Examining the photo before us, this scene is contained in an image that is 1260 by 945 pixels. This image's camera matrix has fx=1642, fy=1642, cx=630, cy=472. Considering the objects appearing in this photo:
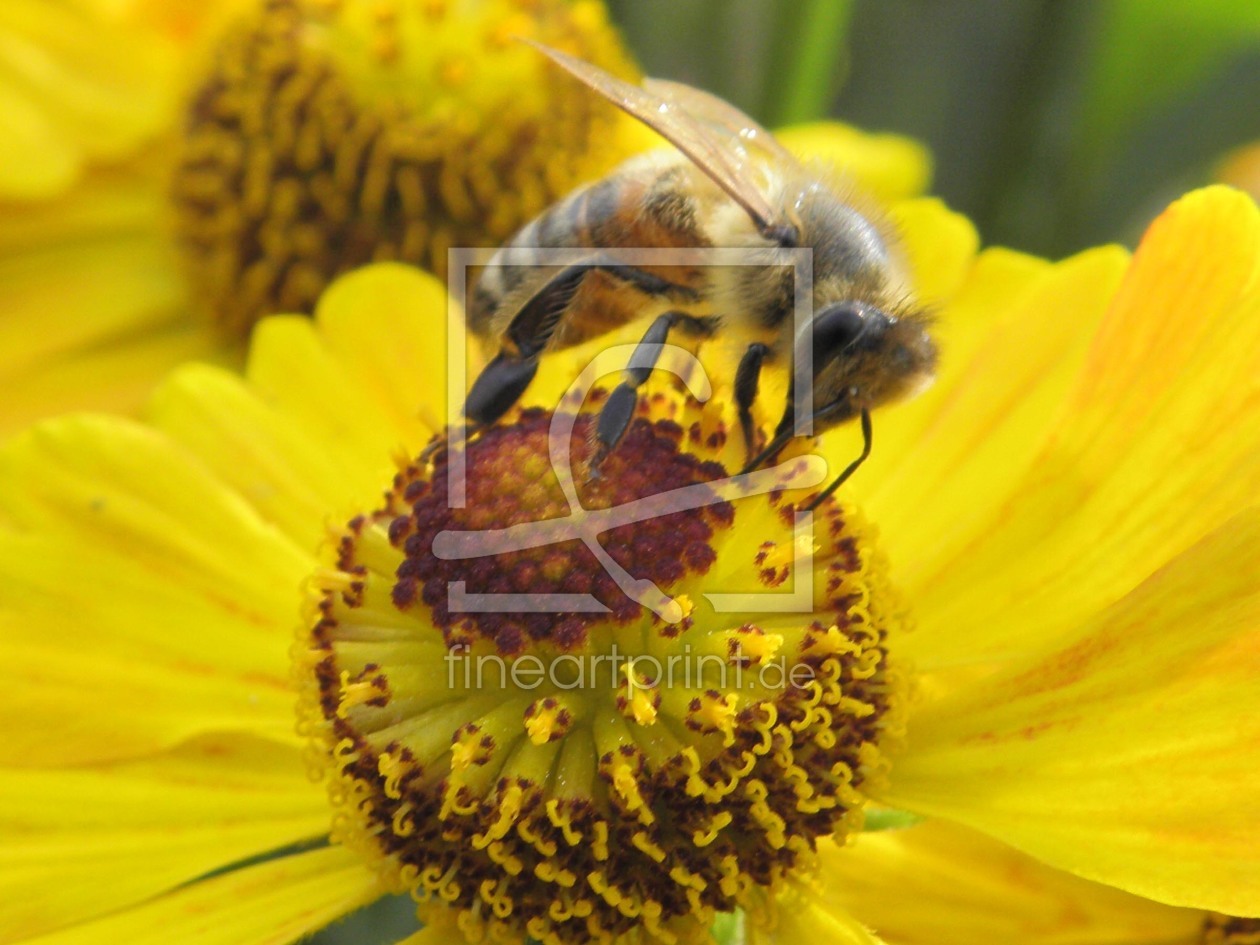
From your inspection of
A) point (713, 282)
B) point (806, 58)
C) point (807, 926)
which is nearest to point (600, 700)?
point (807, 926)

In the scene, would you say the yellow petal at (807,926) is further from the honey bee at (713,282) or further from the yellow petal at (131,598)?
the yellow petal at (131,598)

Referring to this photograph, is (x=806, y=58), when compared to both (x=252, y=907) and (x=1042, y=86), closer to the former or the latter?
(x=1042, y=86)

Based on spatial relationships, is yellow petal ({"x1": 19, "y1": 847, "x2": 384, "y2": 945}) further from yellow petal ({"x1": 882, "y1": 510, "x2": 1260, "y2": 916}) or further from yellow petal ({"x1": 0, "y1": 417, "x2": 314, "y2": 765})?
yellow petal ({"x1": 882, "y1": 510, "x2": 1260, "y2": 916})

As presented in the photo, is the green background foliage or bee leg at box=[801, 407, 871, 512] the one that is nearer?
bee leg at box=[801, 407, 871, 512]

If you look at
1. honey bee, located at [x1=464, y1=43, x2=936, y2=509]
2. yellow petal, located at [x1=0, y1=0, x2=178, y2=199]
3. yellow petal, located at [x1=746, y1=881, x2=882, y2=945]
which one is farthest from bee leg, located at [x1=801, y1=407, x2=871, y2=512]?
yellow petal, located at [x1=0, y1=0, x2=178, y2=199]

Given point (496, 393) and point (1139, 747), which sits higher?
point (496, 393)
